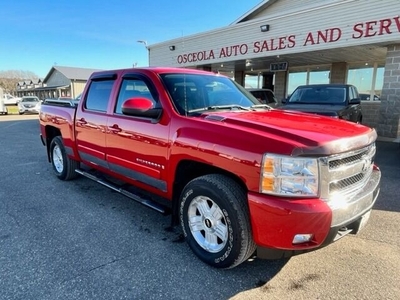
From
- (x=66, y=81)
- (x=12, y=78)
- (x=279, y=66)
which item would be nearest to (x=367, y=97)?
(x=279, y=66)

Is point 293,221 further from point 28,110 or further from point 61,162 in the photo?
point 28,110

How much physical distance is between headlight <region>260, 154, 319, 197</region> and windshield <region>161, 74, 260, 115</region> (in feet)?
3.86

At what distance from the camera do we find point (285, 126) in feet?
8.50

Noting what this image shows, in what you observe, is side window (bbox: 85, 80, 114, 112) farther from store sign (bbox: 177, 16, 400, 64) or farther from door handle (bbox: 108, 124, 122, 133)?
store sign (bbox: 177, 16, 400, 64)

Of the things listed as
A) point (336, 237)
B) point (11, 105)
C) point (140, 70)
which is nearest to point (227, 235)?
point (336, 237)

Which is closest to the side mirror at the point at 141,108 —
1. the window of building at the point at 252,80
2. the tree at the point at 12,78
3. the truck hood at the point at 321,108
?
the truck hood at the point at 321,108

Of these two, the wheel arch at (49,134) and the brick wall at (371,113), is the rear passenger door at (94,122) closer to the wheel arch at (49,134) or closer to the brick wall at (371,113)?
the wheel arch at (49,134)

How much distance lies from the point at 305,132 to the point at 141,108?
1634 millimetres

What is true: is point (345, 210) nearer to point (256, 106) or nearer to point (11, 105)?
point (256, 106)

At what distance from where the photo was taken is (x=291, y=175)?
2.21 metres

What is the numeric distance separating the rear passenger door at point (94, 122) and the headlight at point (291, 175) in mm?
2543

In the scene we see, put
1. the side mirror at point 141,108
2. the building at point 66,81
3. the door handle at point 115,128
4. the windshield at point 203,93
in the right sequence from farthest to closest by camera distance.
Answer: the building at point 66,81
the door handle at point 115,128
the windshield at point 203,93
the side mirror at point 141,108

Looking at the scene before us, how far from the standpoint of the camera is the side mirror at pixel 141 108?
Answer: 3045 mm

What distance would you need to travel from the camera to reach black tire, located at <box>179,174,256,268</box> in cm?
246
